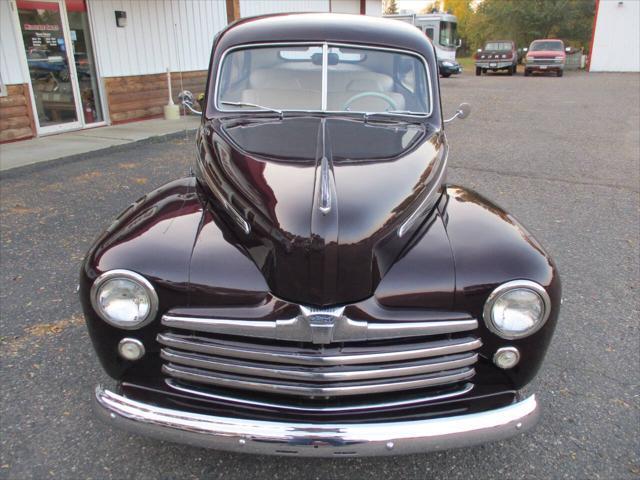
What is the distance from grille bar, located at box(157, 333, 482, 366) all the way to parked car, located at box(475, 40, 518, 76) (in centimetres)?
2849

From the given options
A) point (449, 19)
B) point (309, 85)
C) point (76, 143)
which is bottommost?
point (76, 143)

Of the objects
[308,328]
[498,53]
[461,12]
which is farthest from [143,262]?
[461,12]

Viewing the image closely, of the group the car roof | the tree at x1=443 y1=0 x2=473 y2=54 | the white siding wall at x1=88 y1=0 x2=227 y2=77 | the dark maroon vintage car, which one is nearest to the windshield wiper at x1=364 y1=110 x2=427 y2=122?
the car roof

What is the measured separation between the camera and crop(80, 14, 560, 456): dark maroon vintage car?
73.9 inches

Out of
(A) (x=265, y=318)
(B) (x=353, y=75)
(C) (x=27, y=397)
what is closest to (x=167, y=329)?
(A) (x=265, y=318)

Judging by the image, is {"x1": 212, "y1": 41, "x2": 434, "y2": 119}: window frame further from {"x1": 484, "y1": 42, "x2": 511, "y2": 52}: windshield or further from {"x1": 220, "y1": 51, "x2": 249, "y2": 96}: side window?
{"x1": 484, "y1": 42, "x2": 511, "y2": 52}: windshield

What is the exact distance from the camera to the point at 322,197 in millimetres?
2004

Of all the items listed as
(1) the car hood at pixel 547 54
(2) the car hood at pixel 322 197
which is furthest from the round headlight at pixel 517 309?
(1) the car hood at pixel 547 54

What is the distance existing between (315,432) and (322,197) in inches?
33.9

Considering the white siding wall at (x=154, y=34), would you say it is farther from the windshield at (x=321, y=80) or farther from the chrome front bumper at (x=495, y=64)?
the chrome front bumper at (x=495, y=64)

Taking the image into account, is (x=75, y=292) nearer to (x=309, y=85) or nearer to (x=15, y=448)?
(x=15, y=448)

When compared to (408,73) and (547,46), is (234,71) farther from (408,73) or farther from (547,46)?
(547,46)

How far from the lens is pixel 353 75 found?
3346 millimetres

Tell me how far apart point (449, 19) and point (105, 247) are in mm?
29881
